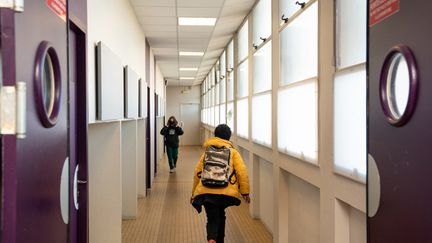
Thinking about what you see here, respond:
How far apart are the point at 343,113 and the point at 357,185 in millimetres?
526

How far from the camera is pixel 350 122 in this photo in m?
2.75

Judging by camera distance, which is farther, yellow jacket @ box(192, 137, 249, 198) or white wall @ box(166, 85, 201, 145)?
white wall @ box(166, 85, 201, 145)

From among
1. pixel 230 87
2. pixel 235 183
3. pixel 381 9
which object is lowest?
pixel 235 183

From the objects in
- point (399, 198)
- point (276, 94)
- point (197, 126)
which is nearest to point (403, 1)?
point (399, 198)

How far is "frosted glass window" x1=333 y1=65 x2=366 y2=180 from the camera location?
8.47 ft

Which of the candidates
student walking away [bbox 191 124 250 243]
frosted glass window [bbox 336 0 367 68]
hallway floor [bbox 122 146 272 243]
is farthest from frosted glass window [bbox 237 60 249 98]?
frosted glass window [bbox 336 0 367 68]

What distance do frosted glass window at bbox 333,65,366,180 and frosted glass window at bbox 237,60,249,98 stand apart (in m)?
4.02

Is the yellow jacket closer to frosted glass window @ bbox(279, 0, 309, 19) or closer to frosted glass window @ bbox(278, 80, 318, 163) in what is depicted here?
frosted glass window @ bbox(278, 80, 318, 163)

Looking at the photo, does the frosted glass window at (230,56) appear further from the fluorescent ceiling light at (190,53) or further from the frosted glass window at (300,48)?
the frosted glass window at (300,48)

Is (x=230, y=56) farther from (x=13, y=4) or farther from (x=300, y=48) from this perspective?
(x=13, y=4)

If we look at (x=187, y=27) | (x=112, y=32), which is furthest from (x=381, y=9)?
(x=187, y=27)

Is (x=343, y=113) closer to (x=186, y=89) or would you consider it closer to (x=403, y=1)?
(x=403, y=1)

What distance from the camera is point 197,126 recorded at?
74.9ft

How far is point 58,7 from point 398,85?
1.58 meters
